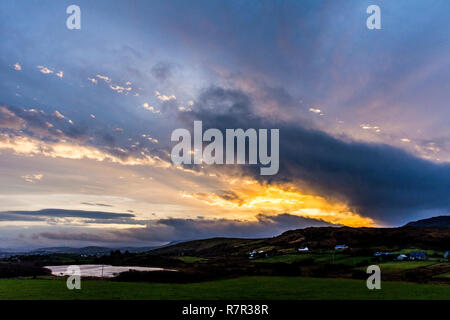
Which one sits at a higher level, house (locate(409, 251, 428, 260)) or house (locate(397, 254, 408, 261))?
house (locate(409, 251, 428, 260))

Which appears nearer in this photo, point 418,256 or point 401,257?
point 418,256

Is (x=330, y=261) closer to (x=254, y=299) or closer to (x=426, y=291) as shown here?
(x=426, y=291)

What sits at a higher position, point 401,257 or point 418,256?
point 418,256

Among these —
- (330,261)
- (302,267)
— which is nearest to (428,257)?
(330,261)

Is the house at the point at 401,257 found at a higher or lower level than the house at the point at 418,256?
lower

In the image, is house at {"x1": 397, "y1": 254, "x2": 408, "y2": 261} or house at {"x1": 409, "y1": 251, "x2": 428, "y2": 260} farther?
house at {"x1": 397, "y1": 254, "x2": 408, "y2": 261}

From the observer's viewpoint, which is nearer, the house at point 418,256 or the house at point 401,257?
the house at point 418,256
